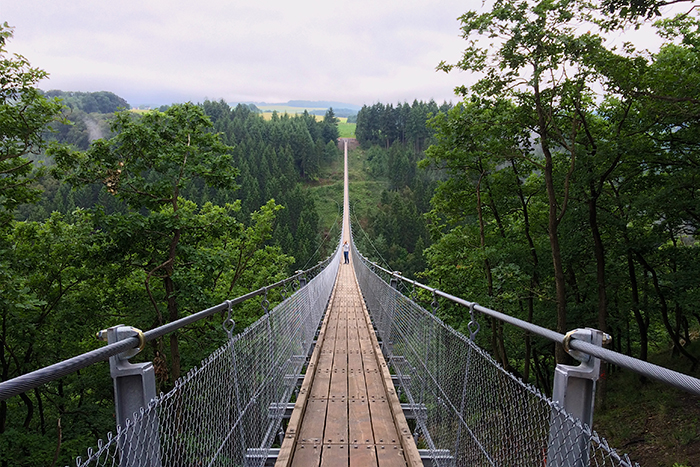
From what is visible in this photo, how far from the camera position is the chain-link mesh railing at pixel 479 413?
3.83 feet

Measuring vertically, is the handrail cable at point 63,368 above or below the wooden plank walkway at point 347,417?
above

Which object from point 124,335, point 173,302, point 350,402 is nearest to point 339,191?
point 173,302

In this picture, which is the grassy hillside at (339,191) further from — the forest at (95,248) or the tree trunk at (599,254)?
the tree trunk at (599,254)

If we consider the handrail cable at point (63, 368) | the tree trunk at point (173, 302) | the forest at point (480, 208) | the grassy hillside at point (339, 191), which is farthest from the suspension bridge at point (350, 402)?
the grassy hillside at point (339, 191)

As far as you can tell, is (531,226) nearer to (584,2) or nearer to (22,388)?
(584,2)

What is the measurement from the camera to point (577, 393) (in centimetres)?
113

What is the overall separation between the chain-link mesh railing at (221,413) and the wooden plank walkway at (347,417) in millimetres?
218

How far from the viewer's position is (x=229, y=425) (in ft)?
6.45

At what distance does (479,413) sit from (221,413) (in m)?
1.17

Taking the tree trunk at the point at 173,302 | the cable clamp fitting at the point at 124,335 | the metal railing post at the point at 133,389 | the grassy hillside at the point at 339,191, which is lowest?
the tree trunk at the point at 173,302

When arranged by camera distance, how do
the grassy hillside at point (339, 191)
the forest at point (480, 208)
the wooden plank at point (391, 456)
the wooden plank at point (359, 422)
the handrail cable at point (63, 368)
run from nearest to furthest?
the handrail cable at point (63, 368) → the wooden plank at point (391, 456) → the wooden plank at point (359, 422) → the forest at point (480, 208) → the grassy hillside at point (339, 191)

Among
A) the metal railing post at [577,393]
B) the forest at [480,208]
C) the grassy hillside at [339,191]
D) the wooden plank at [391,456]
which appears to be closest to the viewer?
the metal railing post at [577,393]

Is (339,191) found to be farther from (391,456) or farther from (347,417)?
(391,456)

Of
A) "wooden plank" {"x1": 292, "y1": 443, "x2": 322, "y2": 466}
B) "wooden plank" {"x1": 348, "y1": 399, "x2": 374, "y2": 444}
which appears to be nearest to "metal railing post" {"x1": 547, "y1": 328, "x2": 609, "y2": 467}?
"wooden plank" {"x1": 292, "y1": 443, "x2": 322, "y2": 466}
